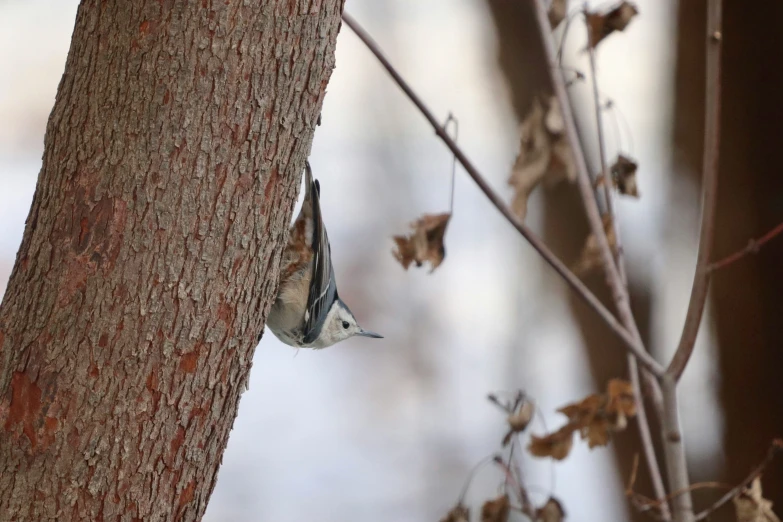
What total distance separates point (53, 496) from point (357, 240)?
2.61 meters

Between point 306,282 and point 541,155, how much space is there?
20.5 inches

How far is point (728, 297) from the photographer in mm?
2389

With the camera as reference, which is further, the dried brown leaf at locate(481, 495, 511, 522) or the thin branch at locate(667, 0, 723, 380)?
the dried brown leaf at locate(481, 495, 511, 522)

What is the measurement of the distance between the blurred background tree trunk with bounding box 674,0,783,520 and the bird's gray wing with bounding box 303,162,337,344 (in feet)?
4.12

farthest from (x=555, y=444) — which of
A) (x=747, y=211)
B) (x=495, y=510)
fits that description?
(x=747, y=211)

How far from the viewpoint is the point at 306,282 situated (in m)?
1.60

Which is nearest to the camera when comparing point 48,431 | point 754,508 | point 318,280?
point 48,431

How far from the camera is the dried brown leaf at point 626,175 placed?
1.44 m

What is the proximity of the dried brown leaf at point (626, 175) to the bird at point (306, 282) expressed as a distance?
1.82 ft

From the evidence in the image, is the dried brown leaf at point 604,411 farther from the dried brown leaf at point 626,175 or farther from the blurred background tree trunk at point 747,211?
the blurred background tree trunk at point 747,211

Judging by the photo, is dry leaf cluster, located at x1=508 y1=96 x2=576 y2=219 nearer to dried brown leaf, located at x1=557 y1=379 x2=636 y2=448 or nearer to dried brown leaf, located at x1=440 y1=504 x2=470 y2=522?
dried brown leaf, located at x1=557 y1=379 x2=636 y2=448

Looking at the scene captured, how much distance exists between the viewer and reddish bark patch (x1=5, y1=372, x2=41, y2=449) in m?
0.97

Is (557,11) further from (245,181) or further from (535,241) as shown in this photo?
(245,181)

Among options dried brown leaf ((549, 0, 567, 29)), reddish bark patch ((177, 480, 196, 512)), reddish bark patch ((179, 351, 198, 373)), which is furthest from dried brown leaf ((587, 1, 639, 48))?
reddish bark patch ((177, 480, 196, 512))
